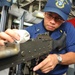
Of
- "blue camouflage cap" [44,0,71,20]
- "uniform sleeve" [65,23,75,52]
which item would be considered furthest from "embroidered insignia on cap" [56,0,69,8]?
"uniform sleeve" [65,23,75,52]

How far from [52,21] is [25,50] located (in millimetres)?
330

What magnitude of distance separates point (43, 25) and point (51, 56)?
27 cm

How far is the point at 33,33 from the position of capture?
905 mm

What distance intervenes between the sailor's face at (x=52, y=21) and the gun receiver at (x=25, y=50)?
0.33 ft

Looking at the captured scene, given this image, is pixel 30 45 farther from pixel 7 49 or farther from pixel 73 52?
pixel 73 52

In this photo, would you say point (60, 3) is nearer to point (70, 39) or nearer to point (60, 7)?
point (60, 7)

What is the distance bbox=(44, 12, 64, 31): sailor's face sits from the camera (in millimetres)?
822

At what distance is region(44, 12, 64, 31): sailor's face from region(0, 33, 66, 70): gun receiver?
0.10 metres

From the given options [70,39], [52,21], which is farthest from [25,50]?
[70,39]

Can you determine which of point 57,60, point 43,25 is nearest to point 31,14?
point 43,25

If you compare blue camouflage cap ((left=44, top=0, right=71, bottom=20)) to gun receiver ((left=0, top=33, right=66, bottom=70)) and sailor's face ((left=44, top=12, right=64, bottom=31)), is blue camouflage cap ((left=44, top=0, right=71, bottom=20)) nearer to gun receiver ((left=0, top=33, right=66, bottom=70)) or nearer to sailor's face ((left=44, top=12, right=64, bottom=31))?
sailor's face ((left=44, top=12, right=64, bottom=31))

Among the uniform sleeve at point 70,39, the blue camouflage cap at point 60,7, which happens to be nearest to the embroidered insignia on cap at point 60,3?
the blue camouflage cap at point 60,7

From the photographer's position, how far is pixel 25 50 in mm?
526

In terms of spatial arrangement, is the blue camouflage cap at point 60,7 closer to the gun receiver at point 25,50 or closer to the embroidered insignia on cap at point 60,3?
the embroidered insignia on cap at point 60,3
